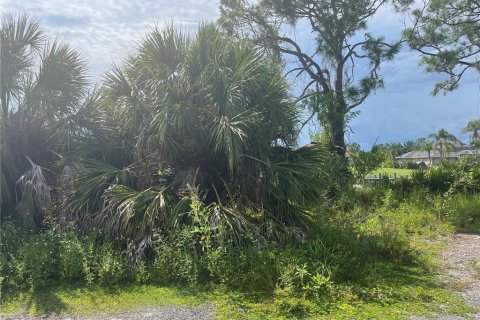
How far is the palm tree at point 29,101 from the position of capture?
7.36m

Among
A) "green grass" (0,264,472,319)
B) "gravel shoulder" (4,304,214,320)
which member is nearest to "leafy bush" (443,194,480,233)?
"green grass" (0,264,472,319)

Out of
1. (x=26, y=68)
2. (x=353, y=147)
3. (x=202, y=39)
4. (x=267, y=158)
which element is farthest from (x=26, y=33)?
(x=353, y=147)

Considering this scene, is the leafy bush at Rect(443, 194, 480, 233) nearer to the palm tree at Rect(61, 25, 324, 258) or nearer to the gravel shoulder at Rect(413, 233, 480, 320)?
the gravel shoulder at Rect(413, 233, 480, 320)

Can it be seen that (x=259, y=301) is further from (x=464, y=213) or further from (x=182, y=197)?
(x=464, y=213)

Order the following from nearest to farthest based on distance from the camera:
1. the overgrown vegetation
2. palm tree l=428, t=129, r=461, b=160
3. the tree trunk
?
the overgrown vegetation
the tree trunk
palm tree l=428, t=129, r=461, b=160

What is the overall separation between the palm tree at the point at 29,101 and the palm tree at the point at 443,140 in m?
74.8

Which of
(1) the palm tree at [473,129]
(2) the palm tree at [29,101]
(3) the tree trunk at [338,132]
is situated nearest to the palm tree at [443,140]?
(1) the palm tree at [473,129]

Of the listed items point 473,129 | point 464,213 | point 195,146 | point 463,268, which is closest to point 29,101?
point 195,146

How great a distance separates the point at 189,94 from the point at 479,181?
1030 centimetres

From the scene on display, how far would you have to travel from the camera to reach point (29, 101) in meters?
7.78

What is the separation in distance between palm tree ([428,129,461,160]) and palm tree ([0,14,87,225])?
245 ft

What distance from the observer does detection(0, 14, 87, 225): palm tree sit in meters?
7.36

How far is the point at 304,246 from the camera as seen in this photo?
610 centimetres

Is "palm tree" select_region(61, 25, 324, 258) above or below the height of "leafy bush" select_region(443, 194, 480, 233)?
above
